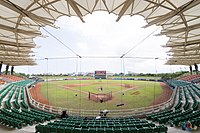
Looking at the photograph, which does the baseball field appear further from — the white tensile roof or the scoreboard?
the scoreboard

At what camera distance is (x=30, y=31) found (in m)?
16.6

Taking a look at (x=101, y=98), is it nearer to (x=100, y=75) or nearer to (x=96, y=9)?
(x=96, y=9)

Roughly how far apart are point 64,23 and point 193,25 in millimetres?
13309

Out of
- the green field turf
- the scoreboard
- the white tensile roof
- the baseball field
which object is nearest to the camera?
the white tensile roof

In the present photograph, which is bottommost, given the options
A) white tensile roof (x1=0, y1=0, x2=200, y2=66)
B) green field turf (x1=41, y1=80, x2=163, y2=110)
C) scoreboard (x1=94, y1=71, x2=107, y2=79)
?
green field turf (x1=41, y1=80, x2=163, y2=110)

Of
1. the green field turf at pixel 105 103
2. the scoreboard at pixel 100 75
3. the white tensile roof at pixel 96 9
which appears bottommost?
the green field turf at pixel 105 103

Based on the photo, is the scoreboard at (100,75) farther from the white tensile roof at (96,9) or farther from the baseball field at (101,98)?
the white tensile roof at (96,9)

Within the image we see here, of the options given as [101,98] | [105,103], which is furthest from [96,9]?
[101,98]

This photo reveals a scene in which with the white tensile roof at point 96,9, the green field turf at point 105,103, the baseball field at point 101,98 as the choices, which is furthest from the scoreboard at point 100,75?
the white tensile roof at point 96,9

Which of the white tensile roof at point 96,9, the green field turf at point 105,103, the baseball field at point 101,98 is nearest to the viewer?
the white tensile roof at point 96,9

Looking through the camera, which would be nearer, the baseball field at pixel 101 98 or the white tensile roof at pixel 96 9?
the white tensile roof at pixel 96 9

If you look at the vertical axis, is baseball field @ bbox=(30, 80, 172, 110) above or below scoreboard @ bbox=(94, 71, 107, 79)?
below

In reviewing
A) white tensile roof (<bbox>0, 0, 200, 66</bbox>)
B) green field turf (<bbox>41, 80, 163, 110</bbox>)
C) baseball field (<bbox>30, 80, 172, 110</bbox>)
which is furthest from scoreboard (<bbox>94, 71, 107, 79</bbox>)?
white tensile roof (<bbox>0, 0, 200, 66</bbox>)

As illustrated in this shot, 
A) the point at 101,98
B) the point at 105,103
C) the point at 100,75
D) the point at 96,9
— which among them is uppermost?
the point at 96,9
